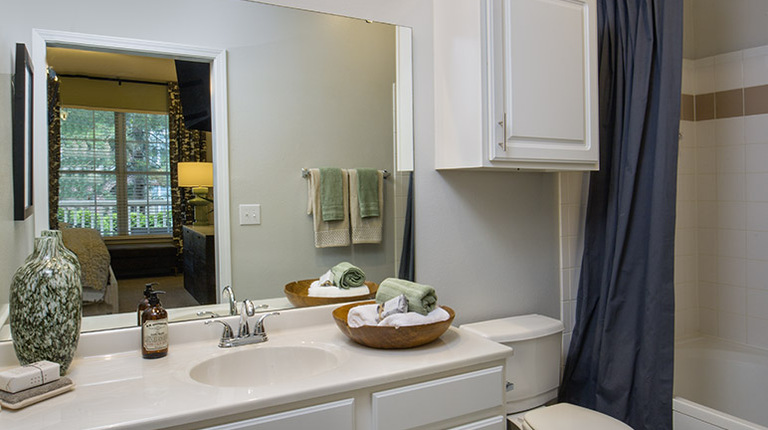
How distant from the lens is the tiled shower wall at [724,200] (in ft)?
8.86

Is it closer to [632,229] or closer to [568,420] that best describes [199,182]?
[568,420]

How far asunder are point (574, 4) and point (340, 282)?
1319 millimetres

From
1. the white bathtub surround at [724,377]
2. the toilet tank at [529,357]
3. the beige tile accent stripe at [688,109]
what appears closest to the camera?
the toilet tank at [529,357]

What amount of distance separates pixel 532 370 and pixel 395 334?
804mm

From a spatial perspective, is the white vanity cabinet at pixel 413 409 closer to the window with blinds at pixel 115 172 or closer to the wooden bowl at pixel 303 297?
the wooden bowl at pixel 303 297

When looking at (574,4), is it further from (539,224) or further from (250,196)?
(250,196)

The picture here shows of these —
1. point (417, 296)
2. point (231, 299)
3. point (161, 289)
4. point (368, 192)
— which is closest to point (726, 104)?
point (368, 192)

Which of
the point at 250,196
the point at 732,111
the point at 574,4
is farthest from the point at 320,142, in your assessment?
the point at 732,111

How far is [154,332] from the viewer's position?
148cm

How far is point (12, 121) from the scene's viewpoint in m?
1.40

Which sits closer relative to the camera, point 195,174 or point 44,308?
point 44,308

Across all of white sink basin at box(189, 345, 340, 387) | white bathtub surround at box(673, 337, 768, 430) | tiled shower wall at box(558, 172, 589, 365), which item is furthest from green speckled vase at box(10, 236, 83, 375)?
white bathtub surround at box(673, 337, 768, 430)

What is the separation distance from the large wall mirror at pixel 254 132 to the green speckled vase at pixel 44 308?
0.19 metres

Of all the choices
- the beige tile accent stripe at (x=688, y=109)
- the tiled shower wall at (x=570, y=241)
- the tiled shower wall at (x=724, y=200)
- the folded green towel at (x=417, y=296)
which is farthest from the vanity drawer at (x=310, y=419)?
the beige tile accent stripe at (x=688, y=109)
